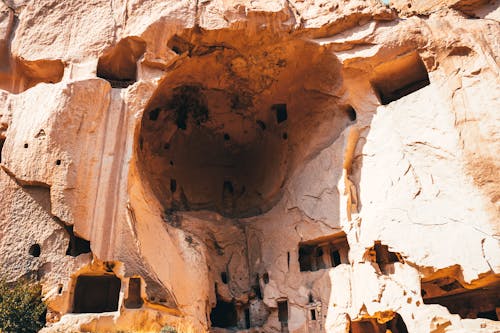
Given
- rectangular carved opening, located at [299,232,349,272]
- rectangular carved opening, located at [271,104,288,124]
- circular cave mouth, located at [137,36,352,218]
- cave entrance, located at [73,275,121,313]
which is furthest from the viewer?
rectangular carved opening, located at [271,104,288,124]

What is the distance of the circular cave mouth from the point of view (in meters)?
14.2

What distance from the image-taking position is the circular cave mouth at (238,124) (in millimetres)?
14227

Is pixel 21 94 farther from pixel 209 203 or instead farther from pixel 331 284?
pixel 331 284

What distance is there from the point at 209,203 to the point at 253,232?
2149 millimetres

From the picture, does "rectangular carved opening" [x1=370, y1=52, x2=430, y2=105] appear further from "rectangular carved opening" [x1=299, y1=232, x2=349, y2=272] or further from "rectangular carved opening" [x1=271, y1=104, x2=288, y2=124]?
"rectangular carved opening" [x1=299, y1=232, x2=349, y2=272]

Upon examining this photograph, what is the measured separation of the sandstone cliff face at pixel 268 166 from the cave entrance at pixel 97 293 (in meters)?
0.05

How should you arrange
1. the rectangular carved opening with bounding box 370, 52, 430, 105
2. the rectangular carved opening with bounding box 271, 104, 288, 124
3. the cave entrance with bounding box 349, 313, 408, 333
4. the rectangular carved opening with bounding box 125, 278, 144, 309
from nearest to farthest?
the rectangular carved opening with bounding box 125, 278, 144, 309
the cave entrance with bounding box 349, 313, 408, 333
the rectangular carved opening with bounding box 370, 52, 430, 105
the rectangular carved opening with bounding box 271, 104, 288, 124

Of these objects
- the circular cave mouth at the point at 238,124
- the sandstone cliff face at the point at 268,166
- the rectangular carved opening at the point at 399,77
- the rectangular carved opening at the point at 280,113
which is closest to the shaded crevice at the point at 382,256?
the sandstone cliff face at the point at 268,166

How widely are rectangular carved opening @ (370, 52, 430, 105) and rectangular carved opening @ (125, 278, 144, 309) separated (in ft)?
29.2

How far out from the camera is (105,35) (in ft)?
41.1

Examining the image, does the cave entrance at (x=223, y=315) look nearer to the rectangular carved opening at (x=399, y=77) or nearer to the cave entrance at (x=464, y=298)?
the cave entrance at (x=464, y=298)

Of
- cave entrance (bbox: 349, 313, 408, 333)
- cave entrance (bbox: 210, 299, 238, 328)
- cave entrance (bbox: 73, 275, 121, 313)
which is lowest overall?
cave entrance (bbox: 349, 313, 408, 333)

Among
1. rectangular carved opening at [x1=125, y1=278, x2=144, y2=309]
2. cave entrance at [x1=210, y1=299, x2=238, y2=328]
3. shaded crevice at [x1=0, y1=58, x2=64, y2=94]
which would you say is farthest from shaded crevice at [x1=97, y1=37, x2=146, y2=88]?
cave entrance at [x1=210, y1=299, x2=238, y2=328]

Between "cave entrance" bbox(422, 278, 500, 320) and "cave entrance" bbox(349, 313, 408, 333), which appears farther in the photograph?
"cave entrance" bbox(349, 313, 408, 333)
